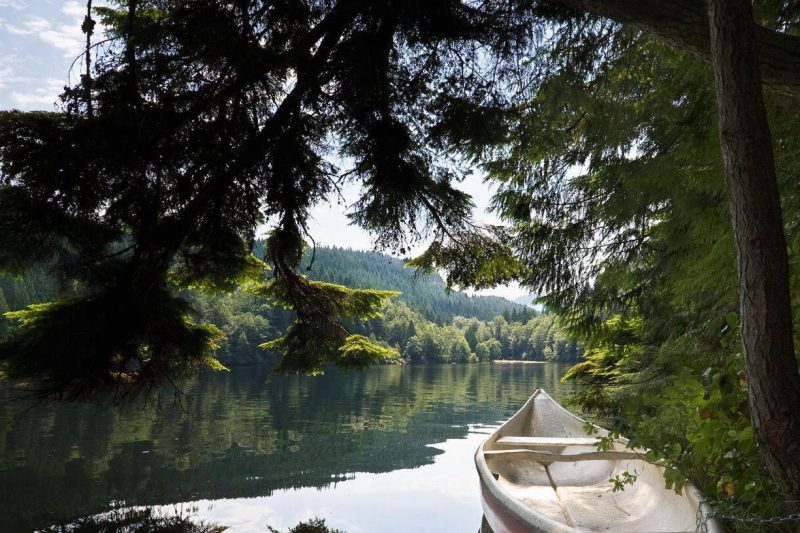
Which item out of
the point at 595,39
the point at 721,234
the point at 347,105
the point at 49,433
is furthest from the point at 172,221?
the point at 49,433

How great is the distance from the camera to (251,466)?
1057 centimetres

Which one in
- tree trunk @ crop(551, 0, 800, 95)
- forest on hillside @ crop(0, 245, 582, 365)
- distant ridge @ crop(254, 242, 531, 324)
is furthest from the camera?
distant ridge @ crop(254, 242, 531, 324)

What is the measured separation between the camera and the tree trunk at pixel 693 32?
8.19ft

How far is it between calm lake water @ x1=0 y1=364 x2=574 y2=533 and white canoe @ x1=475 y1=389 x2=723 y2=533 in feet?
4.30

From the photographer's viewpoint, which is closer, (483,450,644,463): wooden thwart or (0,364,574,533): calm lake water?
(483,450,644,463): wooden thwart

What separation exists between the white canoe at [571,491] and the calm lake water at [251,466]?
1311 millimetres

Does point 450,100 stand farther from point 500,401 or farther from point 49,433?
point 500,401

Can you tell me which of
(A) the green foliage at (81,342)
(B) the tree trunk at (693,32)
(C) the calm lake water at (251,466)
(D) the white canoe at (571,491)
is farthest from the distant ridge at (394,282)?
(B) the tree trunk at (693,32)

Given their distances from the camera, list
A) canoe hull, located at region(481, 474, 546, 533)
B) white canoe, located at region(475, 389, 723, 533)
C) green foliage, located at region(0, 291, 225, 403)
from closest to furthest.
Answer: white canoe, located at region(475, 389, 723, 533), canoe hull, located at region(481, 474, 546, 533), green foliage, located at region(0, 291, 225, 403)

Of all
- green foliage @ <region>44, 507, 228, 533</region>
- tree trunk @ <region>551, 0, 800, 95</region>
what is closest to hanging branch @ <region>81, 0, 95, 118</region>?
tree trunk @ <region>551, 0, 800, 95</region>

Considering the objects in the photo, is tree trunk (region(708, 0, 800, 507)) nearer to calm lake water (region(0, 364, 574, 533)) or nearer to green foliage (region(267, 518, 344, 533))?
calm lake water (region(0, 364, 574, 533))

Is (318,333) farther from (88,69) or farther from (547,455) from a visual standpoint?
(88,69)

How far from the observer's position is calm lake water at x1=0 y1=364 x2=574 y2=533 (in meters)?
7.55

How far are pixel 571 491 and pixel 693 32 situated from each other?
4.29m
